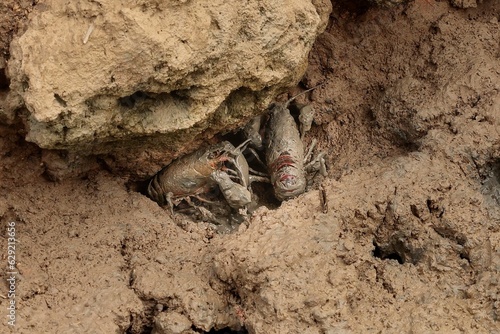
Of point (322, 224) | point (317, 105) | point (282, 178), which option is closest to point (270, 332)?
point (322, 224)

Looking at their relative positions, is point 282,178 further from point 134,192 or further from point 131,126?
point 131,126

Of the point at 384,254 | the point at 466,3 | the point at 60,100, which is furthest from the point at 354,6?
the point at 60,100

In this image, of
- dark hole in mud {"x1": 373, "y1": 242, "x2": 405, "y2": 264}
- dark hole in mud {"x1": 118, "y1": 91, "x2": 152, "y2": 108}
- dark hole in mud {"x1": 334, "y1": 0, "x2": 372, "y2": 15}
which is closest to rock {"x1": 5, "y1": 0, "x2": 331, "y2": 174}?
dark hole in mud {"x1": 118, "y1": 91, "x2": 152, "y2": 108}

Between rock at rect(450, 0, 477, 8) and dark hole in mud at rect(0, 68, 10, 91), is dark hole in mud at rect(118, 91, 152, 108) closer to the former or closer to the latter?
dark hole in mud at rect(0, 68, 10, 91)

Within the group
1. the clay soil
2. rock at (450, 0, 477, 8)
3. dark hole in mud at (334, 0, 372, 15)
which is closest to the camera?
the clay soil

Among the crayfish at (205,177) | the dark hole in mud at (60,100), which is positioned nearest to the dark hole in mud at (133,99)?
the dark hole in mud at (60,100)

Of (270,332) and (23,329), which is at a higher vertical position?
(270,332)
